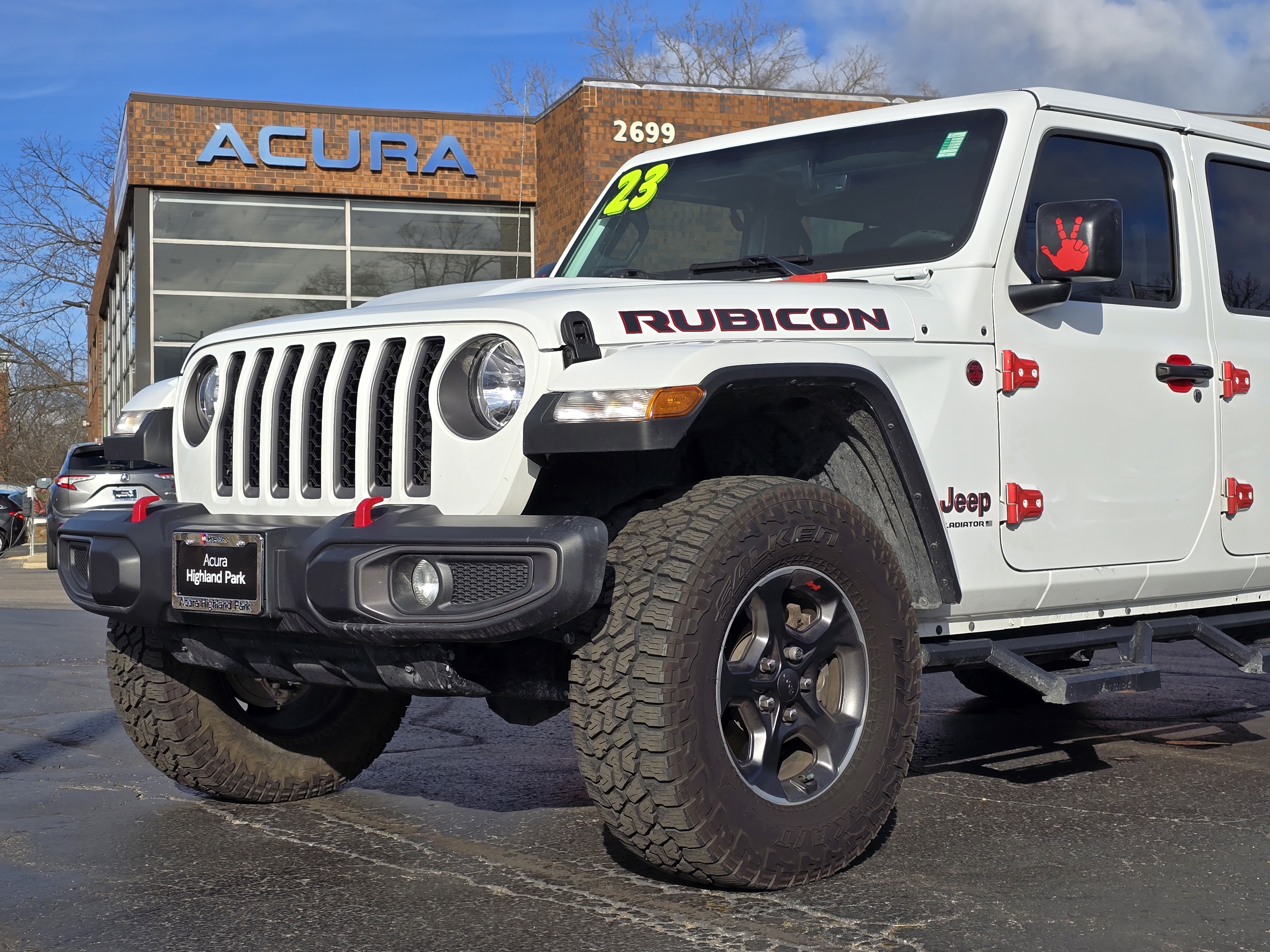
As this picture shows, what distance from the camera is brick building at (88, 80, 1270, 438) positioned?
23.2m

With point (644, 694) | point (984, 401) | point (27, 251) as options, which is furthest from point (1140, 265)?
point (27, 251)

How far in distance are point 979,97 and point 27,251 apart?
3931 cm

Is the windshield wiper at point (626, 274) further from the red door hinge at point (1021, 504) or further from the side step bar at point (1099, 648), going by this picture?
the side step bar at point (1099, 648)

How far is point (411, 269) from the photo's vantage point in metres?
24.2

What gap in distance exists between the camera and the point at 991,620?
14.4 ft

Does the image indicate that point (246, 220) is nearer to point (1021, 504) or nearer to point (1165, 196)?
point (1165, 196)

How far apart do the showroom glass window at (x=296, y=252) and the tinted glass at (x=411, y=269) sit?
2 centimetres

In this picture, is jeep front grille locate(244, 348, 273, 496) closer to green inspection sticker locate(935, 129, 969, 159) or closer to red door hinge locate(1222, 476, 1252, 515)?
green inspection sticker locate(935, 129, 969, 159)

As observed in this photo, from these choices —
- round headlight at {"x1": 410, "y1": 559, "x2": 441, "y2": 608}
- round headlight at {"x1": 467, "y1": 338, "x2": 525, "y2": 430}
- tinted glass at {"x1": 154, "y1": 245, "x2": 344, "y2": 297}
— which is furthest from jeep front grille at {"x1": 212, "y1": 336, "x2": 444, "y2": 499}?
tinted glass at {"x1": 154, "y1": 245, "x2": 344, "y2": 297}

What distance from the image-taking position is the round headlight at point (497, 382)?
139 inches

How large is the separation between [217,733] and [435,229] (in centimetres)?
2022

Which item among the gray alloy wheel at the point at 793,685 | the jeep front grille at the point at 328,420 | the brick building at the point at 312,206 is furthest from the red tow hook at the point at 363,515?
the brick building at the point at 312,206

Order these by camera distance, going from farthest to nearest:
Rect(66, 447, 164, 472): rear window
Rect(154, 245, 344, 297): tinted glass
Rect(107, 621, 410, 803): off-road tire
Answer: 1. Rect(154, 245, 344, 297): tinted glass
2. Rect(66, 447, 164, 472): rear window
3. Rect(107, 621, 410, 803): off-road tire

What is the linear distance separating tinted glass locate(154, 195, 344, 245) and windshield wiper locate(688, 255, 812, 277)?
65.7 feet
